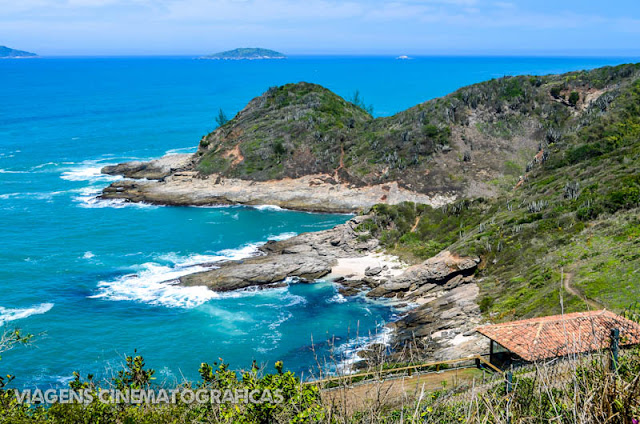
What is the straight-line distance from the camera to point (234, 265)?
5278 cm

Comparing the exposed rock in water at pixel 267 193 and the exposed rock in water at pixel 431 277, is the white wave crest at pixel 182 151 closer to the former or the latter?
the exposed rock in water at pixel 267 193

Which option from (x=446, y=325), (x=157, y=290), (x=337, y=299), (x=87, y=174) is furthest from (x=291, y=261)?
(x=87, y=174)

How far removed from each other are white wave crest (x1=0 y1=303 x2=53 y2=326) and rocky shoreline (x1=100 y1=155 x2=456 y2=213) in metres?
34.2

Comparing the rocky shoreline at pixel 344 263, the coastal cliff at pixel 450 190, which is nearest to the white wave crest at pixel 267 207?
the rocky shoreline at pixel 344 263

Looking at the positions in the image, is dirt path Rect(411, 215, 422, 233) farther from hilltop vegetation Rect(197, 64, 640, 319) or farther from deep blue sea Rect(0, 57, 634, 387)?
deep blue sea Rect(0, 57, 634, 387)

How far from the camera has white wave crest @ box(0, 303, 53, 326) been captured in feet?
146

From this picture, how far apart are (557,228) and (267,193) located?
4629 cm

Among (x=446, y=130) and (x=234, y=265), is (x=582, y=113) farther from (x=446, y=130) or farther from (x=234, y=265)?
(x=234, y=265)

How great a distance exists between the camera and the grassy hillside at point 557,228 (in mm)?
34812

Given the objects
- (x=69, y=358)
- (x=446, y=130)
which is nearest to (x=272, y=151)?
(x=446, y=130)

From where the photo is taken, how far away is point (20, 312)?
149 ft

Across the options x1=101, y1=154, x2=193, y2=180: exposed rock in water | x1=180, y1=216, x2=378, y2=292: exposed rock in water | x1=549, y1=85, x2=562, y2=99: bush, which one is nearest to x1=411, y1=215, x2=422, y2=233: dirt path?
x1=180, y1=216, x2=378, y2=292: exposed rock in water

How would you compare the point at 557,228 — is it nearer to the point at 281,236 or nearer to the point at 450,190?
the point at 281,236

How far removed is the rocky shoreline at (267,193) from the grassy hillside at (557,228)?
15537 mm
